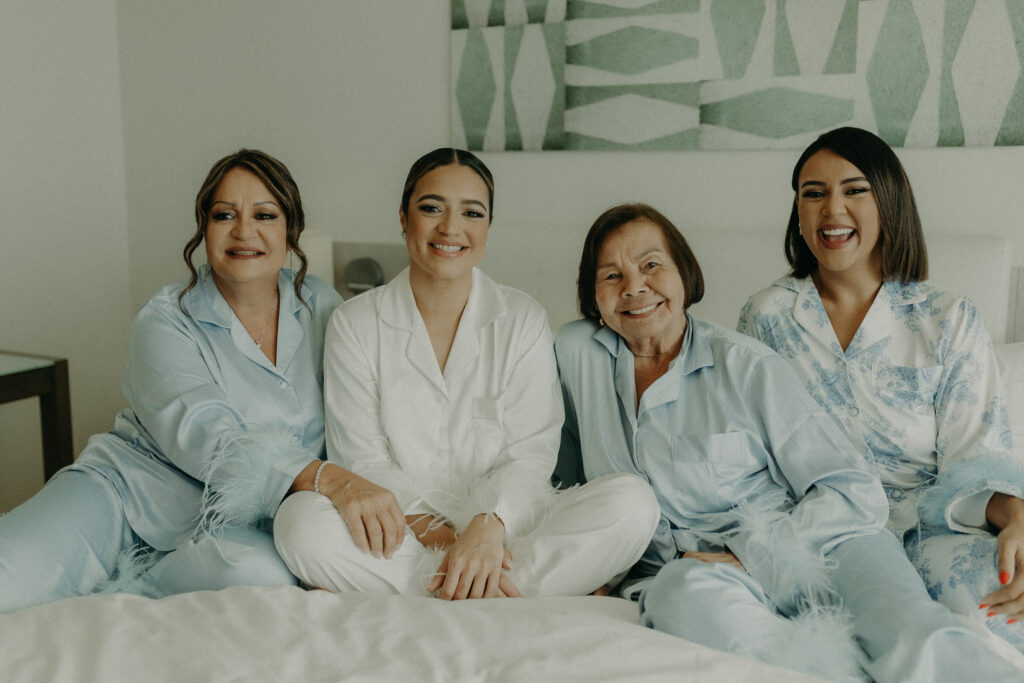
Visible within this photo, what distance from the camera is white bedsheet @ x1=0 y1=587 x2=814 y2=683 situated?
1214 mm

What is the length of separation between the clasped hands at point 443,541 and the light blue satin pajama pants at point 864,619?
0.92 ft

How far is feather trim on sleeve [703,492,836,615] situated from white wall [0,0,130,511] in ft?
9.41

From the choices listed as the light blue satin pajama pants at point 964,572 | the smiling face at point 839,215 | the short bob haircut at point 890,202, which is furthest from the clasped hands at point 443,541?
the short bob haircut at point 890,202

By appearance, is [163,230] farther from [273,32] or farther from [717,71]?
[717,71]

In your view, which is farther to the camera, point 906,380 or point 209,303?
point 209,303

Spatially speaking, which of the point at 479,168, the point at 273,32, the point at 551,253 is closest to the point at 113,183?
the point at 273,32

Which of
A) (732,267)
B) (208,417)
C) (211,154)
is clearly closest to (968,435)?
(732,267)

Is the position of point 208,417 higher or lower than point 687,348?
lower

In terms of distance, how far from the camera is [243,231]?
195cm

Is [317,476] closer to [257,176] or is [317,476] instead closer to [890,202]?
[257,176]

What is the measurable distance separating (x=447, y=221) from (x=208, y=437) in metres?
0.68

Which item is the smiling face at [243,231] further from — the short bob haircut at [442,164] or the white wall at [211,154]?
the white wall at [211,154]

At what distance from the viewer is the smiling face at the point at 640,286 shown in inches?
71.6

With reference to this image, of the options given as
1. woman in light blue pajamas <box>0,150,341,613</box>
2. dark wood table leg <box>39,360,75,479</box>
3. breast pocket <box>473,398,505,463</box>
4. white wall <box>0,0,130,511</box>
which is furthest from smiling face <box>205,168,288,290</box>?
white wall <box>0,0,130,511</box>
